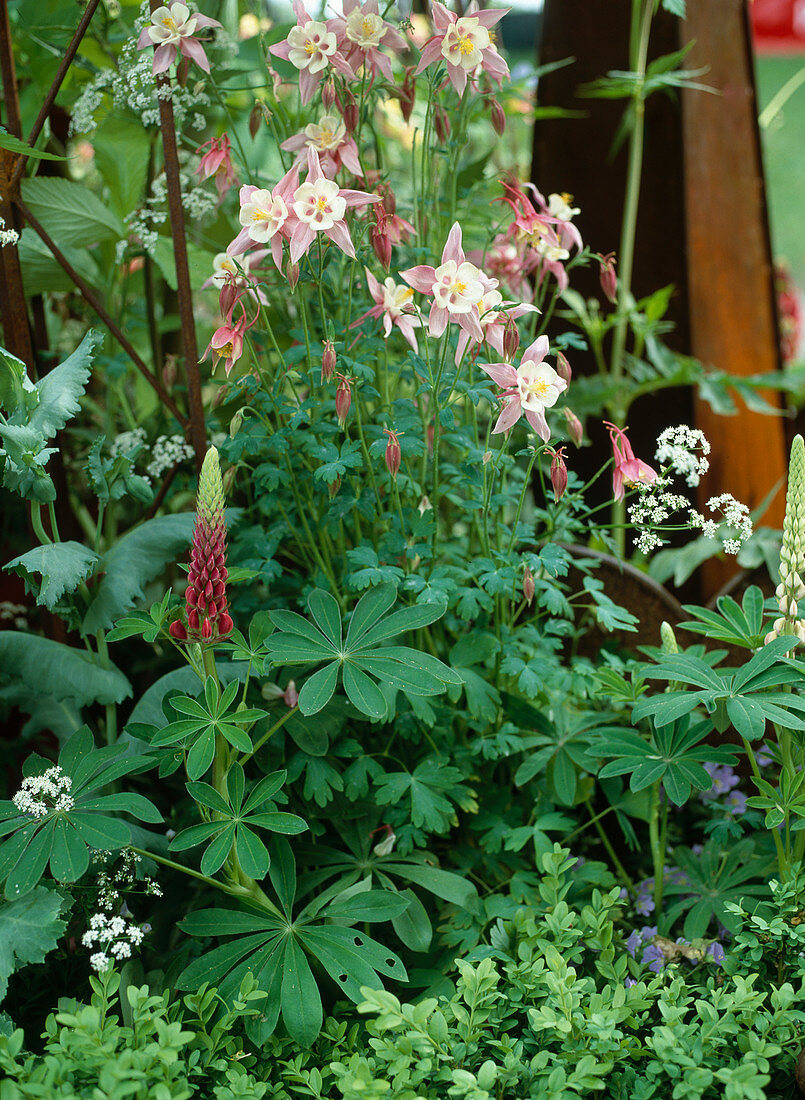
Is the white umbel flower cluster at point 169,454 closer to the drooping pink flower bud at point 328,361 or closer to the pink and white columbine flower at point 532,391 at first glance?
the drooping pink flower bud at point 328,361

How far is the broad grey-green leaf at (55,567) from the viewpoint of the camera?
42.2 inches

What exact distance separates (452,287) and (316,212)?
0.63ft

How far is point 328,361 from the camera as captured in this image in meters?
1.12

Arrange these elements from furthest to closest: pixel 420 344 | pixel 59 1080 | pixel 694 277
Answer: pixel 694 277, pixel 420 344, pixel 59 1080

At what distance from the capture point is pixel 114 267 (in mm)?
1752

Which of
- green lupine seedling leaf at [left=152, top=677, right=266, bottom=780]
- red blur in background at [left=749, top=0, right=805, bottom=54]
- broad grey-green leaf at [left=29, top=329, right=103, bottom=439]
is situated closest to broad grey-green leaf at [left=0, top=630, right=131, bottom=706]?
green lupine seedling leaf at [left=152, top=677, right=266, bottom=780]

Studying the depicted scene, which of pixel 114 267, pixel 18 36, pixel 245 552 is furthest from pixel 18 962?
pixel 18 36

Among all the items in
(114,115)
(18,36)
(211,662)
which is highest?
(18,36)

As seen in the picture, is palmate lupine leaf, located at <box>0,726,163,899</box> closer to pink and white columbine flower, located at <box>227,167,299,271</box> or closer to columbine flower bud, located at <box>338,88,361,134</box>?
pink and white columbine flower, located at <box>227,167,299,271</box>

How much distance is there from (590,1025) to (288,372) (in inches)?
34.5

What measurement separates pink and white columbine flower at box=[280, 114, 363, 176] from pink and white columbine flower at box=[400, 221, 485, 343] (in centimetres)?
21

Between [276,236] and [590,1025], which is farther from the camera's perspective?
[276,236]

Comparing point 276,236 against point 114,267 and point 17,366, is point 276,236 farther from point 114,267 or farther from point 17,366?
point 114,267

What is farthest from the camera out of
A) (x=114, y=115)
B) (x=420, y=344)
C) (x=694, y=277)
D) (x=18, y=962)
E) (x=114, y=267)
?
(x=694, y=277)
